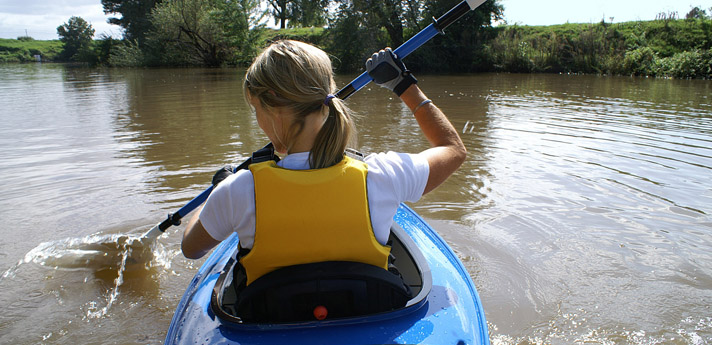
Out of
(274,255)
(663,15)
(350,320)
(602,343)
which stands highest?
(663,15)

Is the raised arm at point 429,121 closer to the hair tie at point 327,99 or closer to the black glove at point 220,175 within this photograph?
the hair tie at point 327,99

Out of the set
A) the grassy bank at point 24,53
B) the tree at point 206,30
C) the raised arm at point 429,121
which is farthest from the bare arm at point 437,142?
the grassy bank at point 24,53

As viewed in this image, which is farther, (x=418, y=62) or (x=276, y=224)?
(x=418, y=62)

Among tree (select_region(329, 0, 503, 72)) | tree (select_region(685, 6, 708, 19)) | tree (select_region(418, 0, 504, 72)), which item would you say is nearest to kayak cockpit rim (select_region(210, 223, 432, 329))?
tree (select_region(329, 0, 503, 72))

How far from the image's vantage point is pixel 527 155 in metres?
5.86

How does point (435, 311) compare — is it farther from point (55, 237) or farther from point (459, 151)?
point (55, 237)

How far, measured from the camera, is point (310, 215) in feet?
4.06

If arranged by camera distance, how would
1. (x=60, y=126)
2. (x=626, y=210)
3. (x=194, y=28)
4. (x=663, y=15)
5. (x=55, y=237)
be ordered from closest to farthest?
1. (x=55, y=237)
2. (x=626, y=210)
3. (x=60, y=126)
4. (x=663, y=15)
5. (x=194, y=28)

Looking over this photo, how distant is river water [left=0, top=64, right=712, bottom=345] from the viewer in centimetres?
266

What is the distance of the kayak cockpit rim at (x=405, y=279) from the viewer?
4.59 ft

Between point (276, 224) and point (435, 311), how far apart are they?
0.69 metres

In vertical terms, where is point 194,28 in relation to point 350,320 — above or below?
above

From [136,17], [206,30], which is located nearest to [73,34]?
[136,17]

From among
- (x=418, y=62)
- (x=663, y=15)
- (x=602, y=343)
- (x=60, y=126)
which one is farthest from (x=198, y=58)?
(x=602, y=343)
